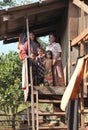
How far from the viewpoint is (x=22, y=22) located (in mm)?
14516

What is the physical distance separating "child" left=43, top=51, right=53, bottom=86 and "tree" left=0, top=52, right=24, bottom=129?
17.4m

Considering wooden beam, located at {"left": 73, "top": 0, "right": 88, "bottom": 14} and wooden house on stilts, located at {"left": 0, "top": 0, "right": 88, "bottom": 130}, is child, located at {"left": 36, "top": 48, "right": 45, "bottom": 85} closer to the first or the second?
wooden house on stilts, located at {"left": 0, "top": 0, "right": 88, "bottom": 130}

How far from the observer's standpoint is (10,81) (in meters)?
31.3

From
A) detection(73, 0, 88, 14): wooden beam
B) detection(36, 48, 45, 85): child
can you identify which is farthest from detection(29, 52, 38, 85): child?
detection(73, 0, 88, 14): wooden beam

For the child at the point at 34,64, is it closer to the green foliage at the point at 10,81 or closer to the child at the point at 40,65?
the child at the point at 40,65

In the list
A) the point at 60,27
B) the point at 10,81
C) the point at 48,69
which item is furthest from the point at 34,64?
the point at 10,81

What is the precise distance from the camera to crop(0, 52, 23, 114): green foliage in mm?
30688

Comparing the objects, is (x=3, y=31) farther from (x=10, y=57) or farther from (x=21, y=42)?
(x=10, y=57)

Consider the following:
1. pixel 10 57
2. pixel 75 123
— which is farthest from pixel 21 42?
pixel 10 57

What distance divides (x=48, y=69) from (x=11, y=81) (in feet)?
60.6

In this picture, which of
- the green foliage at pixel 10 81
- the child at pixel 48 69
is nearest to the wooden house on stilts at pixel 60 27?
the child at pixel 48 69

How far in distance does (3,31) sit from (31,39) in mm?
2241

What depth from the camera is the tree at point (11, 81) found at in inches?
1208

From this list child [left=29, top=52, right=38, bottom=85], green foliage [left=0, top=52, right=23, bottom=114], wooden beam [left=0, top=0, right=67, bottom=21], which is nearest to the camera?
child [left=29, top=52, right=38, bottom=85]
